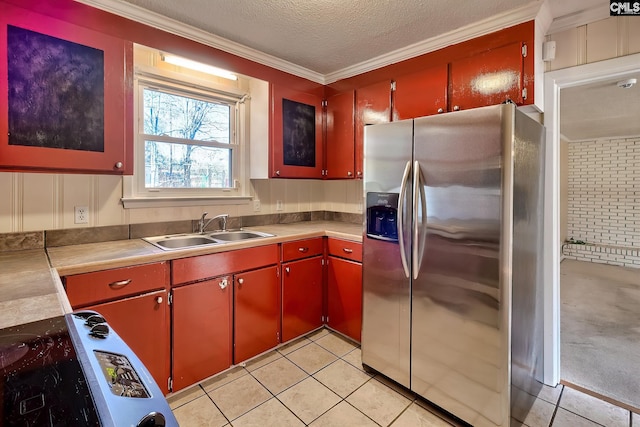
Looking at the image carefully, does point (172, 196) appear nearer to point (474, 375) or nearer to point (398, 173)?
point (398, 173)

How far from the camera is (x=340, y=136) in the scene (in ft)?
9.74

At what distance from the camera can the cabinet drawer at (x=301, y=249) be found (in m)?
2.45

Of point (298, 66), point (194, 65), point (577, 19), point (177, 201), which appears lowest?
point (177, 201)

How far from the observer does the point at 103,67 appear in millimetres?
1737

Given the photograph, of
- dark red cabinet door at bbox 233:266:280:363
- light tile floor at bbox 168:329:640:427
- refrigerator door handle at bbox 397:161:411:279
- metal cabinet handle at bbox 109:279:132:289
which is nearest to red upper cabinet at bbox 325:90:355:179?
refrigerator door handle at bbox 397:161:411:279

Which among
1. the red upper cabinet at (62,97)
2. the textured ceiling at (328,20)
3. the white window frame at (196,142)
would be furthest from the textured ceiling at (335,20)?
the white window frame at (196,142)

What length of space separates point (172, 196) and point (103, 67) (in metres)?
0.97

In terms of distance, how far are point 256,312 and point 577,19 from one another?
9.24 feet

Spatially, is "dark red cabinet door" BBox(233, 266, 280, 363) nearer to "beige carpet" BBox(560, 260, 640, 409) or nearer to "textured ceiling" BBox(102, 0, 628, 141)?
"textured ceiling" BBox(102, 0, 628, 141)

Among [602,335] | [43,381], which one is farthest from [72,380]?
[602,335]

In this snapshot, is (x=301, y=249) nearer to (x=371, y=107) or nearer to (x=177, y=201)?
(x=177, y=201)

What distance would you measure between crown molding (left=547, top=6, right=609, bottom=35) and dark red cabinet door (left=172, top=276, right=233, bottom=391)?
8.80 feet

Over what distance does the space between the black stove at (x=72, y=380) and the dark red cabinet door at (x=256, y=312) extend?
1.30m

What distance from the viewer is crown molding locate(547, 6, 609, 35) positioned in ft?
6.08
